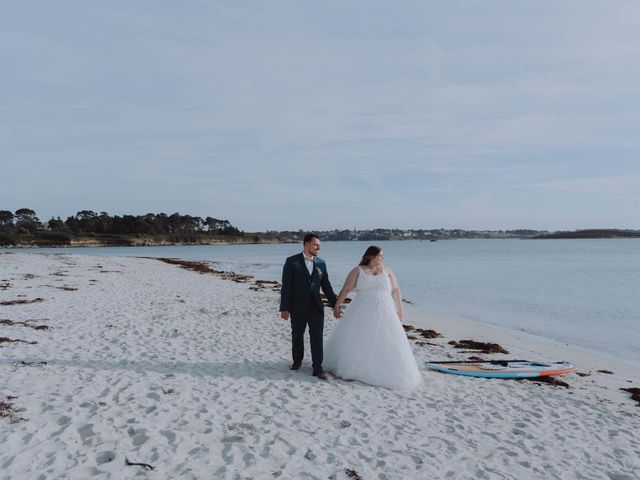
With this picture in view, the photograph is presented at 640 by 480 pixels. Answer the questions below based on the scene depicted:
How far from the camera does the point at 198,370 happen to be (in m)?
7.66

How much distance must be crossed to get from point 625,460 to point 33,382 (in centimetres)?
764

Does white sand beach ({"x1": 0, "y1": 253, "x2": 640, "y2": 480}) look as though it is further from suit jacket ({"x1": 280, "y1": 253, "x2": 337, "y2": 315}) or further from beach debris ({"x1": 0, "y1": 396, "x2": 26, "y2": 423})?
suit jacket ({"x1": 280, "y1": 253, "x2": 337, "y2": 315})

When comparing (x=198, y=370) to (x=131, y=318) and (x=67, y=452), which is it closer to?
(x=67, y=452)

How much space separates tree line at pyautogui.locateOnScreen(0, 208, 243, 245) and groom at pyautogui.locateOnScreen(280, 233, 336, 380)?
435ft

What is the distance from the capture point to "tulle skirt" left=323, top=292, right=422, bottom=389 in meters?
6.99

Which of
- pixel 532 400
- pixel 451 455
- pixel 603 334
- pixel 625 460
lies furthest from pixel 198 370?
pixel 603 334

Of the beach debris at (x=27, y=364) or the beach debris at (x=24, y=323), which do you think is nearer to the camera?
the beach debris at (x=27, y=364)

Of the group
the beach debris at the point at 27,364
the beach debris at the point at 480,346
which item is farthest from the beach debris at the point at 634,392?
the beach debris at the point at 27,364

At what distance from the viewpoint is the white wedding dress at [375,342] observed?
7.00 m

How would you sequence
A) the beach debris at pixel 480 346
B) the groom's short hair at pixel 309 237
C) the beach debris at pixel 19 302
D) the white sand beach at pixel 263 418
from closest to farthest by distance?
the white sand beach at pixel 263 418 < the groom's short hair at pixel 309 237 < the beach debris at pixel 480 346 < the beach debris at pixel 19 302

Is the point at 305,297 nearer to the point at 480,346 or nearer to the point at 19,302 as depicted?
the point at 480,346

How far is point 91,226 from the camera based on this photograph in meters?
153

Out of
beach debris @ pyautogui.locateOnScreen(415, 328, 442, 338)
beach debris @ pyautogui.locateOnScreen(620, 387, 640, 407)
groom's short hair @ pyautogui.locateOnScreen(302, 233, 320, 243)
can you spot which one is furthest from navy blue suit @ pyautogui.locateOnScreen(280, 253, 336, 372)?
beach debris @ pyautogui.locateOnScreen(415, 328, 442, 338)

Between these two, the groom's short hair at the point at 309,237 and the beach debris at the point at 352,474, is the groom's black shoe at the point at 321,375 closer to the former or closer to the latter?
the groom's short hair at the point at 309,237
